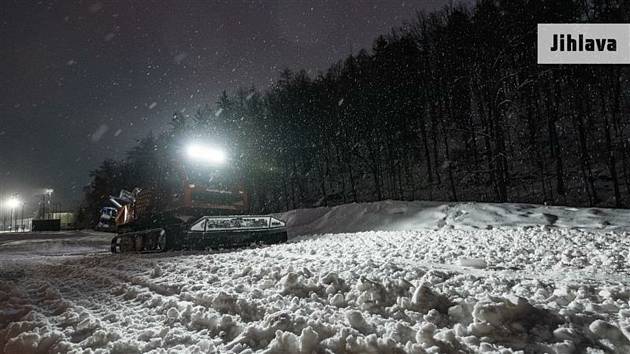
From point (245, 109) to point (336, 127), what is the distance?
12932 millimetres

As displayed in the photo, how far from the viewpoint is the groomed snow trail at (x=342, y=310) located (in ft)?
8.40

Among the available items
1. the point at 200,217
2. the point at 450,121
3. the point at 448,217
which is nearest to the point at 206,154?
the point at 200,217

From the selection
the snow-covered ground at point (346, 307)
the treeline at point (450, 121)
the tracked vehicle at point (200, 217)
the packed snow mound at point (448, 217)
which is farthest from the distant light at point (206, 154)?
the packed snow mound at point (448, 217)

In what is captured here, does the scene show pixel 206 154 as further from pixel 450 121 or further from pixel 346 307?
pixel 450 121

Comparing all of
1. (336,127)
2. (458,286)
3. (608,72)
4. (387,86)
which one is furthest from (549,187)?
(458,286)

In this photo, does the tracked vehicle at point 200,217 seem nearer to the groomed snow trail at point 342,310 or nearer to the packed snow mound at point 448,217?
the groomed snow trail at point 342,310

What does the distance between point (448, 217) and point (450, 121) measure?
25.6 metres

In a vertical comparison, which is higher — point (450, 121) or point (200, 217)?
point (450, 121)

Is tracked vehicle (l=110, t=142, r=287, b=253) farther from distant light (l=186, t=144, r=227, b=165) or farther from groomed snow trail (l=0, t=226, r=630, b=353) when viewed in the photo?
groomed snow trail (l=0, t=226, r=630, b=353)

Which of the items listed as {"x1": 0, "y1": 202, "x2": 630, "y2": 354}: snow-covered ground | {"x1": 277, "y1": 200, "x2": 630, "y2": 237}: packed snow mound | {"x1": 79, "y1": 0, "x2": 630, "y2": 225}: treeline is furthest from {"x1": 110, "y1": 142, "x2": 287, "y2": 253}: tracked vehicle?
{"x1": 277, "y1": 200, "x2": 630, "y2": 237}: packed snow mound

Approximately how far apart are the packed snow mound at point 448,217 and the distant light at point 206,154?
5.43 m

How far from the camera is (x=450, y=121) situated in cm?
3562

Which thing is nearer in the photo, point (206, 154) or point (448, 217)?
point (206, 154)

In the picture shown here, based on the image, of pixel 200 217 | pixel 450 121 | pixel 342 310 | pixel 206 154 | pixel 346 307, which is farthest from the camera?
pixel 450 121
